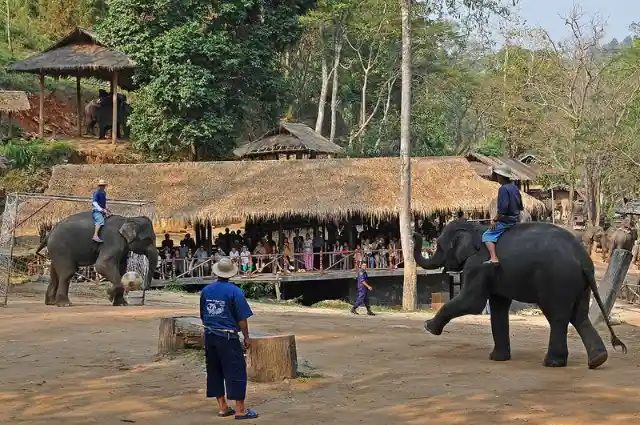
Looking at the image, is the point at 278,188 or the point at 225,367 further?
the point at 278,188

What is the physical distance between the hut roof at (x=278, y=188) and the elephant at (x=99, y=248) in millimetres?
8658

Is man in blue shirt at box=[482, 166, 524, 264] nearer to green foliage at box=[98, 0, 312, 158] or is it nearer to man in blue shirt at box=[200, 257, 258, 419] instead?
man in blue shirt at box=[200, 257, 258, 419]

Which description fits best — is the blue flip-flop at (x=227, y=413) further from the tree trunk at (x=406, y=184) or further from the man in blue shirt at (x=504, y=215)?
the tree trunk at (x=406, y=184)

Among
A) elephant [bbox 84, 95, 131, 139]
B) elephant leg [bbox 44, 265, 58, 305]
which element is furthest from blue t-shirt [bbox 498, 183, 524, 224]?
elephant [bbox 84, 95, 131, 139]

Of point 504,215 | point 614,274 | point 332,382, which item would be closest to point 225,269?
point 332,382

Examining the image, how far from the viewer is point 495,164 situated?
42656mm

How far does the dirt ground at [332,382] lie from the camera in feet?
26.4

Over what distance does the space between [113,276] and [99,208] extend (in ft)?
4.27

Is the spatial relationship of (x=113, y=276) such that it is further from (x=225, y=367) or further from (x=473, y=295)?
(x=225, y=367)

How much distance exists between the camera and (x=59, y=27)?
49281 mm

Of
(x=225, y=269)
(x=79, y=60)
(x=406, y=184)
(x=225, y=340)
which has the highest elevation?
(x=79, y=60)

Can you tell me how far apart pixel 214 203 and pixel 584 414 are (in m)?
20.2

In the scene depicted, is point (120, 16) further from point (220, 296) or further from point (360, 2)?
Answer: point (220, 296)

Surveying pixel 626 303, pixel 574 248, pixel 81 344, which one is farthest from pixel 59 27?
pixel 574 248
